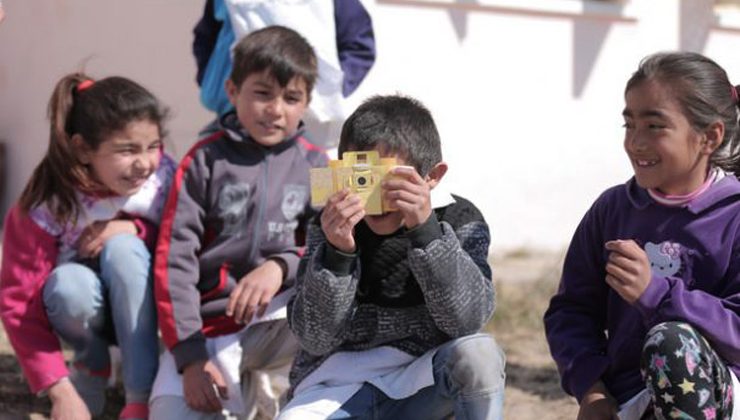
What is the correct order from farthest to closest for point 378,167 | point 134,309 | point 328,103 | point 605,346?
point 328,103 → point 134,309 → point 605,346 → point 378,167

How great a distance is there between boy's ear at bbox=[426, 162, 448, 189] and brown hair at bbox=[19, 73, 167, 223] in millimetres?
1066

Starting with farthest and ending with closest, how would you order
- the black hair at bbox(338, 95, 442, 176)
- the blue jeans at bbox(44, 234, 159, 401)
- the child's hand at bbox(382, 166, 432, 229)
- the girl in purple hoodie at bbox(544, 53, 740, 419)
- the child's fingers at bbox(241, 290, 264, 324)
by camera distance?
the blue jeans at bbox(44, 234, 159, 401)
the child's fingers at bbox(241, 290, 264, 324)
the black hair at bbox(338, 95, 442, 176)
the child's hand at bbox(382, 166, 432, 229)
the girl in purple hoodie at bbox(544, 53, 740, 419)

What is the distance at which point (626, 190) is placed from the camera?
3068 millimetres

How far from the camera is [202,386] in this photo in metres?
3.50

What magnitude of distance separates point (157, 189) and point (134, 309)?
0.40m

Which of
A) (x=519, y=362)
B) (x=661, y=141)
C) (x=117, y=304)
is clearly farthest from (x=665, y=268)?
(x=519, y=362)

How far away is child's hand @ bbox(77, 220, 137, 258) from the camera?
3.71m

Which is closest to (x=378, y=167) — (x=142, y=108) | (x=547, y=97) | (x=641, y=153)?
(x=641, y=153)

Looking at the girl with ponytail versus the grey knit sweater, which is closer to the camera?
the grey knit sweater

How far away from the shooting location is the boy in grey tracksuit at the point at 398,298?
2887mm

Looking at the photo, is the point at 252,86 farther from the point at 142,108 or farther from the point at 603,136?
the point at 603,136

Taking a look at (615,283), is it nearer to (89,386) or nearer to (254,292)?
(254,292)

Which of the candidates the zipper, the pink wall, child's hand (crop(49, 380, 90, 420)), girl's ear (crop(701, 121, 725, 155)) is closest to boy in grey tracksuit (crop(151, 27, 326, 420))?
the zipper

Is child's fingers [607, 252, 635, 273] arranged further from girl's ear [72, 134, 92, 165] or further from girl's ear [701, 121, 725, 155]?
girl's ear [72, 134, 92, 165]
